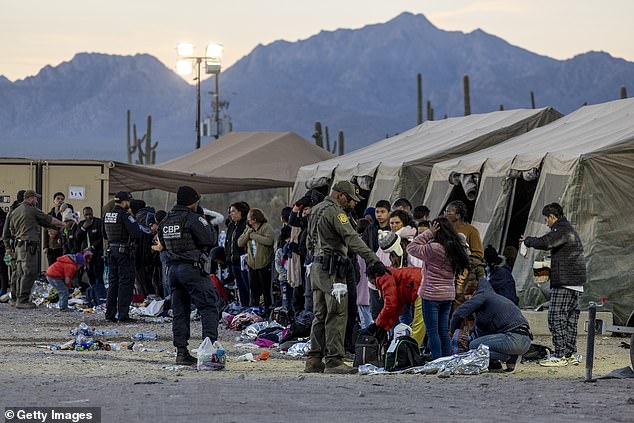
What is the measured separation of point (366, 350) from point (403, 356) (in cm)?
37

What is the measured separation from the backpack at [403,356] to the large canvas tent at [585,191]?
4.72 meters

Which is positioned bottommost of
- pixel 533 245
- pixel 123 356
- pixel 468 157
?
pixel 123 356

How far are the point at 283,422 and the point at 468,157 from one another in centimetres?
1215

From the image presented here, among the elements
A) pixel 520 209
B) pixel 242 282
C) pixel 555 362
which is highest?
pixel 520 209

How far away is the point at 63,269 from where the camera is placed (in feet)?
60.5

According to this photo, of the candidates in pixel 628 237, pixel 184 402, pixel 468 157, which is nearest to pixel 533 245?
pixel 628 237

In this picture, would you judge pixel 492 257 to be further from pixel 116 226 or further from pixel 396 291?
pixel 116 226

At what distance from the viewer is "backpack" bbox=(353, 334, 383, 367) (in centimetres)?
1132

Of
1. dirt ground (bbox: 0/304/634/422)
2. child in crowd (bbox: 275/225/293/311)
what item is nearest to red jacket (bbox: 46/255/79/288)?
child in crowd (bbox: 275/225/293/311)

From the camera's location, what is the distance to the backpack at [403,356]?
11133 millimetres

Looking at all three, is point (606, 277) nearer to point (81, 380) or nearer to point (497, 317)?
point (497, 317)

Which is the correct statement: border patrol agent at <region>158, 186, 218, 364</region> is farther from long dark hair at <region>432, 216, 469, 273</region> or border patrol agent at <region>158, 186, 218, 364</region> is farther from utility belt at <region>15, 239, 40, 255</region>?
utility belt at <region>15, 239, 40, 255</region>

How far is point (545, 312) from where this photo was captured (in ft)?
49.5

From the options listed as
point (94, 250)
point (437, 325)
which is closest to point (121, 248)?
point (94, 250)
